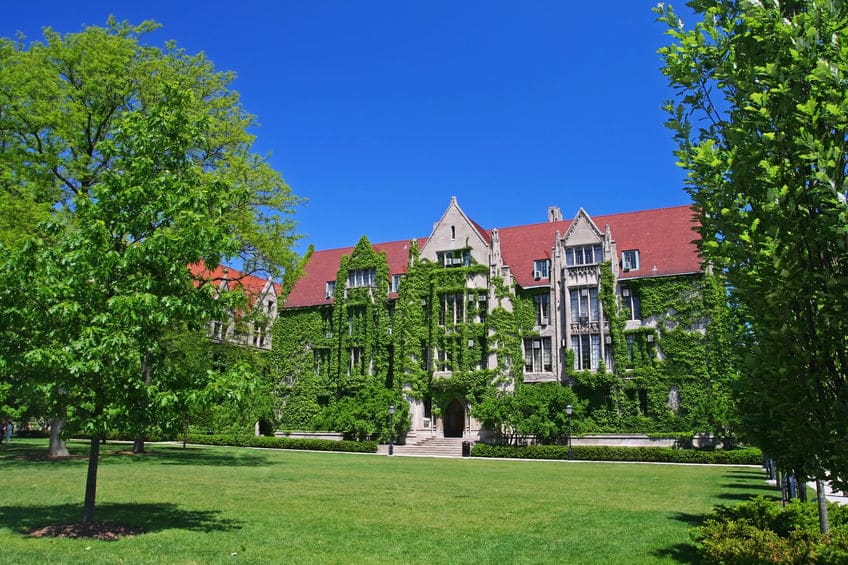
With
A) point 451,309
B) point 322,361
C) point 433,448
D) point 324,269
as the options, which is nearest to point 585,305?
point 451,309

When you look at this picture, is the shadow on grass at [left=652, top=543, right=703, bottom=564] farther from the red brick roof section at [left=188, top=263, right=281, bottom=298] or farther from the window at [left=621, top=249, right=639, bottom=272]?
the window at [left=621, top=249, right=639, bottom=272]

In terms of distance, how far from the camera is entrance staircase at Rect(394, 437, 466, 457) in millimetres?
41594

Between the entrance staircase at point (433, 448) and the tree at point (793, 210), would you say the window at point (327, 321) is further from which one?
the tree at point (793, 210)

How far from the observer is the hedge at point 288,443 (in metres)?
42.5

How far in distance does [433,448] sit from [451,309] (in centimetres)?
1043

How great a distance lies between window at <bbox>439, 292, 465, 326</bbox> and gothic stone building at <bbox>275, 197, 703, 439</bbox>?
84 mm

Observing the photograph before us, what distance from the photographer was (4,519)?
12086 millimetres

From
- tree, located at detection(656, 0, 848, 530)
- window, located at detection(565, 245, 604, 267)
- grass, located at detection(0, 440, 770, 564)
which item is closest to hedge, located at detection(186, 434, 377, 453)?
grass, located at detection(0, 440, 770, 564)

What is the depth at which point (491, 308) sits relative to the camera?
45.6 m

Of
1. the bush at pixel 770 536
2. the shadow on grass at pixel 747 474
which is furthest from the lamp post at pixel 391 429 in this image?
the bush at pixel 770 536

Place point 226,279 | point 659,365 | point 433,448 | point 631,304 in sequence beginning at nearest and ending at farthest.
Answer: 1. point 226,279
2. point 659,365
3. point 433,448
4. point 631,304

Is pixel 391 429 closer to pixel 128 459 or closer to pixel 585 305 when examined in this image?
pixel 585 305

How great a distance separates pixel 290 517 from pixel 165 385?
4031mm

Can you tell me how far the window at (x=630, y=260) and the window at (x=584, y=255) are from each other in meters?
1.53
